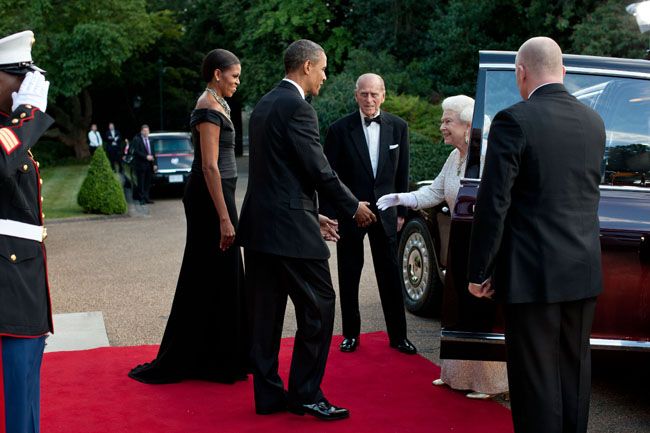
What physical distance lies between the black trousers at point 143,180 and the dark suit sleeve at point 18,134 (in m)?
17.8

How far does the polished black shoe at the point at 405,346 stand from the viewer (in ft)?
22.3

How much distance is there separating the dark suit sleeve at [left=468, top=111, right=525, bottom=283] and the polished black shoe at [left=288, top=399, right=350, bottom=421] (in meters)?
1.65

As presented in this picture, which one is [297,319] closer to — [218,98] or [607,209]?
[218,98]

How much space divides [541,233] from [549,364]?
1.98 ft

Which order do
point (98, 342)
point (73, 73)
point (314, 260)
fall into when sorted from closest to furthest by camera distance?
1. point (314, 260)
2. point (98, 342)
3. point (73, 73)

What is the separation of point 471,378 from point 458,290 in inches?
44.4

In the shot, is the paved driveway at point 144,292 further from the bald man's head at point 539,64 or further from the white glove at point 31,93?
the white glove at point 31,93

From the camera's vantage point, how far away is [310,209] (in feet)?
17.2

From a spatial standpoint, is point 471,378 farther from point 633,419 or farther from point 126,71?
point 126,71

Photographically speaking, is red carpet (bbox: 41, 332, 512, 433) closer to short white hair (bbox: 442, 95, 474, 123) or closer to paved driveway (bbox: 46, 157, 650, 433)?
paved driveway (bbox: 46, 157, 650, 433)

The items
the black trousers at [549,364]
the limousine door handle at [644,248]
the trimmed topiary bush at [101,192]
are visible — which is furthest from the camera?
the trimmed topiary bush at [101,192]

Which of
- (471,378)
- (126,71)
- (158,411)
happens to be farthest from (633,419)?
(126,71)

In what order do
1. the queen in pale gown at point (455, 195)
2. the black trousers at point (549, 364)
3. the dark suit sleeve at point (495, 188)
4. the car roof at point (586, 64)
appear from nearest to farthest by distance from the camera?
the dark suit sleeve at point (495, 188) → the black trousers at point (549, 364) → the car roof at point (586, 64) → the queen in pale gown at point (455, 195)

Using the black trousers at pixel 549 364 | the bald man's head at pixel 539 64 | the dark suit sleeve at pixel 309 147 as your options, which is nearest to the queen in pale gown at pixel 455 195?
the dark suit sleeve at pixel 309 147
